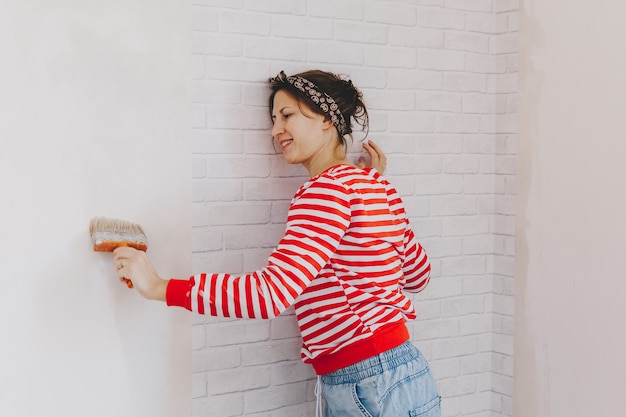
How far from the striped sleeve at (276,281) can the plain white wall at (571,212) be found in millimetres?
1021

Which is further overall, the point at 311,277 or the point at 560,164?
the point at 560,164

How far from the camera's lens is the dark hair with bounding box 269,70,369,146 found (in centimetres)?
218

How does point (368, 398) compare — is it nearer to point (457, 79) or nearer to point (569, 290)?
point (569, 290)

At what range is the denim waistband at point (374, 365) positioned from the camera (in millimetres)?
2027

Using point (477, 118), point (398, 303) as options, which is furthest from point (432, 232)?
point (398, 303)

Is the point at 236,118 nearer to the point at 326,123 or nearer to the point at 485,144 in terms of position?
the point at 326,123

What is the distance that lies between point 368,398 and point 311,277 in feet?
1.27

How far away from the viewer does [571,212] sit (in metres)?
2.55

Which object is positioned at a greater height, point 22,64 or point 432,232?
point 22,64

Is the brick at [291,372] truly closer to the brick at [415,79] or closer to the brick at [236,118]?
the brick at [236,118]

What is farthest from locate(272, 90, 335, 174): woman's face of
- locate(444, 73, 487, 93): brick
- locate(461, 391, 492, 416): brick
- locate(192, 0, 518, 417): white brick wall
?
locate(461, 391, 492, 416): brick

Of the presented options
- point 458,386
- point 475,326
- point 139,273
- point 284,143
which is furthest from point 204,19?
point 458,386

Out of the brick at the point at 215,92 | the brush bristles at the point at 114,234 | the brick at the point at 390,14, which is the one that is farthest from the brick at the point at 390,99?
the brush bristles at the point at 114,234

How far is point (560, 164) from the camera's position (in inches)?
102
